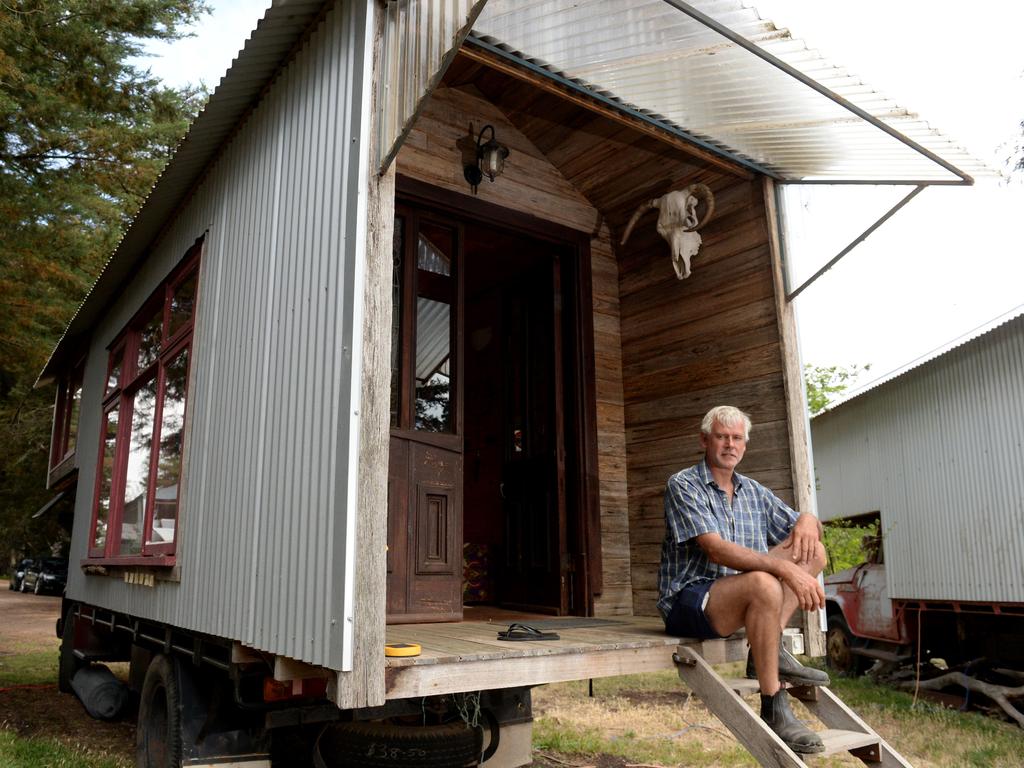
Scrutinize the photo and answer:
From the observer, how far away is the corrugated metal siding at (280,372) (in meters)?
2.81

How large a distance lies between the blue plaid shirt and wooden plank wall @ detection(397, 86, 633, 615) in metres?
1.56

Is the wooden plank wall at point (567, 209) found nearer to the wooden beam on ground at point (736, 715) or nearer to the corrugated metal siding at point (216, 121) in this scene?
the corrugated metal siding at point (216, 121)

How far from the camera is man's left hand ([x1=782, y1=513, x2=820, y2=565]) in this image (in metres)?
3.25

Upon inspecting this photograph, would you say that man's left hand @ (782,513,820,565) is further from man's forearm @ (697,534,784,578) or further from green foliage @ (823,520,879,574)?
green foliage @ (823,520,879,574)

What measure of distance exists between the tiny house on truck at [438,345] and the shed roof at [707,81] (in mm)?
16

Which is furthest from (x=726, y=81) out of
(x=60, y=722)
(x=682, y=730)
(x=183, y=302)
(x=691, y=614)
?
(x=60, y=722)

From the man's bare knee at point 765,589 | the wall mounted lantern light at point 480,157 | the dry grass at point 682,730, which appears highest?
the wall mounted lantern light at point 480,157

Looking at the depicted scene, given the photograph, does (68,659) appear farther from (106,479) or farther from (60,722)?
(106,479)

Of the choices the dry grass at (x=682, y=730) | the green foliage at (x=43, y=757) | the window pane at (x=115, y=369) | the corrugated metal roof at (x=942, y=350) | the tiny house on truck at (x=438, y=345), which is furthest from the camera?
the corrugated metal roof at (x=942, y=350)

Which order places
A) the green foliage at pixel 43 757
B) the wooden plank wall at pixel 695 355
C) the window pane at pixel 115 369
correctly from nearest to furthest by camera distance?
the wooden plank wall at pixel 695 355 → the green foliage at pixel 43 757 → the window pane at pixel 115 369

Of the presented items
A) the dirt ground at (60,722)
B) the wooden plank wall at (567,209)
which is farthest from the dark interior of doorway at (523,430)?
the dirt ground at (60,722)

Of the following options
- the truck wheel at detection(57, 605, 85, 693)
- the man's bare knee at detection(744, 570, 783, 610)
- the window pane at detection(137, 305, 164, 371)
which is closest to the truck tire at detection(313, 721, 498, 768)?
the man's bare knee at detection(744, 570, 783, 610)

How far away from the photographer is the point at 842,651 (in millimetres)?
10742

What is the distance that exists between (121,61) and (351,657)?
10.5 m
